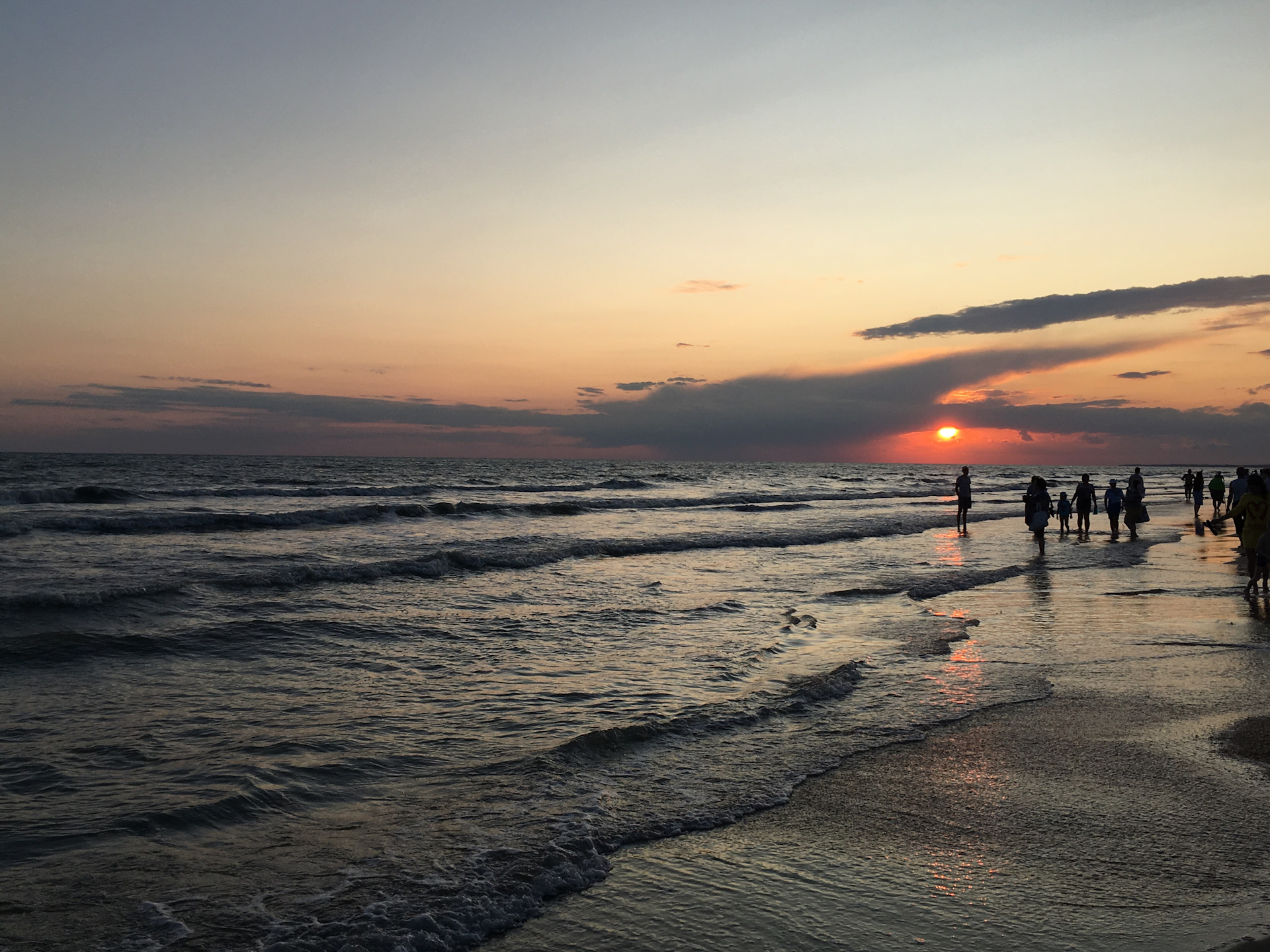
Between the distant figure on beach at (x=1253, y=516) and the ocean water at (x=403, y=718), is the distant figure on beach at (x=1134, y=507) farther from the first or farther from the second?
the distant figure on beach at (x=1253, y=516)

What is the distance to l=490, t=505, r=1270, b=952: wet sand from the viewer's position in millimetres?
3592

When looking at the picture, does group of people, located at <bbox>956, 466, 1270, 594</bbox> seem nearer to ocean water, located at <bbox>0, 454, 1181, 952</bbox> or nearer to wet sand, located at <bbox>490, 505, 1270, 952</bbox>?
ocean water, located at <bbox>0, 454, 1181, 952</bbox>

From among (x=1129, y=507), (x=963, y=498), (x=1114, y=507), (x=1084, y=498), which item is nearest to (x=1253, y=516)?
(x=1129, y=507)

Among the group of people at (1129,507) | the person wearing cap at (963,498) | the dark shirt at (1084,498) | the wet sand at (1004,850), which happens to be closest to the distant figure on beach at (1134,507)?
the group of people at (1129,507)

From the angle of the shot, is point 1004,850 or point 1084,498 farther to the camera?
point 1084,498

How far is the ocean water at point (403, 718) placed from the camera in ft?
13.5

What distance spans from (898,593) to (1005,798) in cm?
972

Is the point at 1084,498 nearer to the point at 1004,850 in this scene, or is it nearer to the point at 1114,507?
the point at 1114,507

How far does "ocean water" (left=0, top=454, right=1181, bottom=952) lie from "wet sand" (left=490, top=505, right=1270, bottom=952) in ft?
1.16

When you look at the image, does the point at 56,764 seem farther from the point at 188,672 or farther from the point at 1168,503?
the point at 1168,503

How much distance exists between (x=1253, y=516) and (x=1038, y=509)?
10.8 metres

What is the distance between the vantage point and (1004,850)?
434 centimetres

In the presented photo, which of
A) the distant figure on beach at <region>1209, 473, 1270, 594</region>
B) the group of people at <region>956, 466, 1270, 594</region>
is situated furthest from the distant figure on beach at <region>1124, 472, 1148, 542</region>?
the distant figure on beach at <region>1209, 473, 1270, 594</region>

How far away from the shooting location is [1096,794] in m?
5.09
